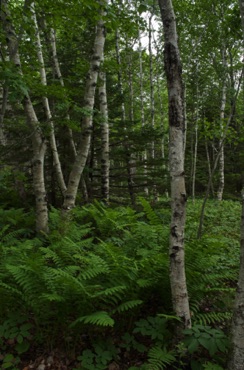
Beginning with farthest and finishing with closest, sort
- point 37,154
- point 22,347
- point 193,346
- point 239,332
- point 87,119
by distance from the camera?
point 87,119, point 37,154, point 22,347, point 193,346, point 239,332

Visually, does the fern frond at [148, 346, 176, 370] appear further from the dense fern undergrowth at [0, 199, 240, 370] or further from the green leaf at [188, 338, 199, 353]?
the green leaf at [188, 338, 199, 353]

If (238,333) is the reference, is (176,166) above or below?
above

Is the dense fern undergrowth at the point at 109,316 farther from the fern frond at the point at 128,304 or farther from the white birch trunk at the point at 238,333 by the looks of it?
the white birch trunk at the point at 238,333

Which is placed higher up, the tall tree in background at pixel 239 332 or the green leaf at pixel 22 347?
the tall tree in background at pixel 239 332

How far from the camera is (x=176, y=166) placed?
2893 millimetres

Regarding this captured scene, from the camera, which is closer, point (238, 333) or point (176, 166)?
point (238, 333)

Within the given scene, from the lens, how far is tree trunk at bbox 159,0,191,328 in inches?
110

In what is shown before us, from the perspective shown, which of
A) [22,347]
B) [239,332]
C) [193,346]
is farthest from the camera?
[22,347]

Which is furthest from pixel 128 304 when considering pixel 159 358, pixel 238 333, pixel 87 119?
pixel 87 119

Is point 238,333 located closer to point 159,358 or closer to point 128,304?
point 159,358

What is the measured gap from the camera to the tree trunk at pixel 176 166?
2.80m

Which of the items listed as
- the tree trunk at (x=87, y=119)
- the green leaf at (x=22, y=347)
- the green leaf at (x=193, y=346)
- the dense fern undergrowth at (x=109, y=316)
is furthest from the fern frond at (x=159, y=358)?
the tree trunk at (x=87, y=119)

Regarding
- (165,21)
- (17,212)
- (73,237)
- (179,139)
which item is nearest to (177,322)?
(179,139)

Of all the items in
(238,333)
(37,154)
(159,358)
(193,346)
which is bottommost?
(159,358)
